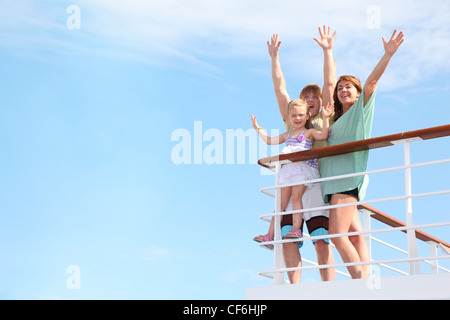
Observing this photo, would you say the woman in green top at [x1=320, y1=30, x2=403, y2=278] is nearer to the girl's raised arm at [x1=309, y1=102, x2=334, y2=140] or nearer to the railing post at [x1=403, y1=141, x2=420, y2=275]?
the girl's raised arm at [x1=309, y1=102, x2=334, y2=140]

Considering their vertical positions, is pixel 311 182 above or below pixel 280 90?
below

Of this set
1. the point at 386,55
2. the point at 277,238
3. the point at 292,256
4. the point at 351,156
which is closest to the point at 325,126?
Result: the point at 351,156

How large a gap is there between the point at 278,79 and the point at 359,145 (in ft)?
4.86

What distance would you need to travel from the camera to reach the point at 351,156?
194 inches

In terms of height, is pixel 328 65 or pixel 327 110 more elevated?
pixel 328 65

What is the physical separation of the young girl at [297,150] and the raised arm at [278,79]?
0.48 m

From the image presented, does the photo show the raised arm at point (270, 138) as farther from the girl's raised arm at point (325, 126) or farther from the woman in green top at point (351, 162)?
the woman in green top at point (351, 162)

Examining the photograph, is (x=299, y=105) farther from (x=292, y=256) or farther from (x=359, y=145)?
(x=292, y=256)

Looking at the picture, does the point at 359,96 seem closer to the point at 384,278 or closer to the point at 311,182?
the point at 311,182

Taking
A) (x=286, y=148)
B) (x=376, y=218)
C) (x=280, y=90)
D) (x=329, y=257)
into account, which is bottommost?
(x=329, y=257)
